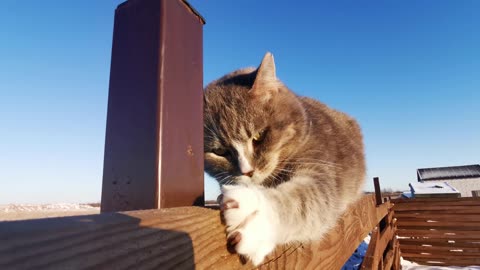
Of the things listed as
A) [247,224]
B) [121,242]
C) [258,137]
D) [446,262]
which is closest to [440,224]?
[446,262]

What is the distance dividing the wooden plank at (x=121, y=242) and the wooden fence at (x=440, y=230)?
24.3 feet

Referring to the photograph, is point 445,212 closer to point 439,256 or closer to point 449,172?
point 439,256

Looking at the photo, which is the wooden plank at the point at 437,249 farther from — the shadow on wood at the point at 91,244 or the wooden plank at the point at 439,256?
the shadow on wood at the point at 91,244

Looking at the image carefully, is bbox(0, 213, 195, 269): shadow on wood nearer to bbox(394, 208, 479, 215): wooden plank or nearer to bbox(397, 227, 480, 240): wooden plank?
bbox(394, 208, 479, 215): wooden plank

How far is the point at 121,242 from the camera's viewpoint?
41 centimetres

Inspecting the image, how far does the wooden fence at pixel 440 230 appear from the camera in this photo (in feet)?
21.5

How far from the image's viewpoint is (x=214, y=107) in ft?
6.62

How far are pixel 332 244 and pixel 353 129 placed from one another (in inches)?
80.0

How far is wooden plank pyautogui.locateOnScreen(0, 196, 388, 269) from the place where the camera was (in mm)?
300

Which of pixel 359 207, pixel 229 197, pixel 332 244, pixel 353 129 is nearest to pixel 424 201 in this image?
pixel 353 129

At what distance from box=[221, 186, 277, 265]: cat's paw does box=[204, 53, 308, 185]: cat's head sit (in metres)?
0.87

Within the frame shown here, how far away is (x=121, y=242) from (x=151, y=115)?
0.36 metres

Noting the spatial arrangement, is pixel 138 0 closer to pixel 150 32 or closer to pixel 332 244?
pixel 150 32

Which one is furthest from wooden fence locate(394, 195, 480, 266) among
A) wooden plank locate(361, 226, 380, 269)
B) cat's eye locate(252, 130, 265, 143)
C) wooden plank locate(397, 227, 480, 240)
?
cat's eye locate(252, 130, 265, 143)
